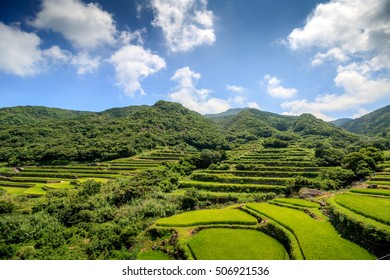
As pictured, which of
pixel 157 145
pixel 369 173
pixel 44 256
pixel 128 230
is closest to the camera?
pixel 44 256

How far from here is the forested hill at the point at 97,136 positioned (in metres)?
77.4

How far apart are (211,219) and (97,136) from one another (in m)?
85.9

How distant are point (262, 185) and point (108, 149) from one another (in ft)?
180

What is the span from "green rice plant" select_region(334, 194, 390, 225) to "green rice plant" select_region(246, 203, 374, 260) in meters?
2.74

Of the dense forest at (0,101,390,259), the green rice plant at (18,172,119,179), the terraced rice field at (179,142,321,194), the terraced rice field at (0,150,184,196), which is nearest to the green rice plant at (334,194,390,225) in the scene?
the dense forest at (0,101,390,259)

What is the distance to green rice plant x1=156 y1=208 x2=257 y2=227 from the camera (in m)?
25.6

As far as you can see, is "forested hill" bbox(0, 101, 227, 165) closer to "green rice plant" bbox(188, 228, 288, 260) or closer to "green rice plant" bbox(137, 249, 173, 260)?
"green rice plant" bbox(137, 249, 173, 260)

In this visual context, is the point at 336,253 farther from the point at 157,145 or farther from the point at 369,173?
the point at 157,145

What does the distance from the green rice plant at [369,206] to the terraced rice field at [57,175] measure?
42.3m

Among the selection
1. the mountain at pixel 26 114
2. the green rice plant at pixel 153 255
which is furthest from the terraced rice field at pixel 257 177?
the mountain at pixel 26 114

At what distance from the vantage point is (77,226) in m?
30.6

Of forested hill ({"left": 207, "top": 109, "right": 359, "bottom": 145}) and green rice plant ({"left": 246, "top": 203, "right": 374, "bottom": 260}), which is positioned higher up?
forested hill ({"left": 207, "top": 109, "right": 359, "bottom": 145})

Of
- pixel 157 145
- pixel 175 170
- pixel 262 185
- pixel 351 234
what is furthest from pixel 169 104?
pixel 351 234

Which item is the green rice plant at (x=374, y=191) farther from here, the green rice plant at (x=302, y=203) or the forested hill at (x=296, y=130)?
the forested hill at (x=296, y=130)
